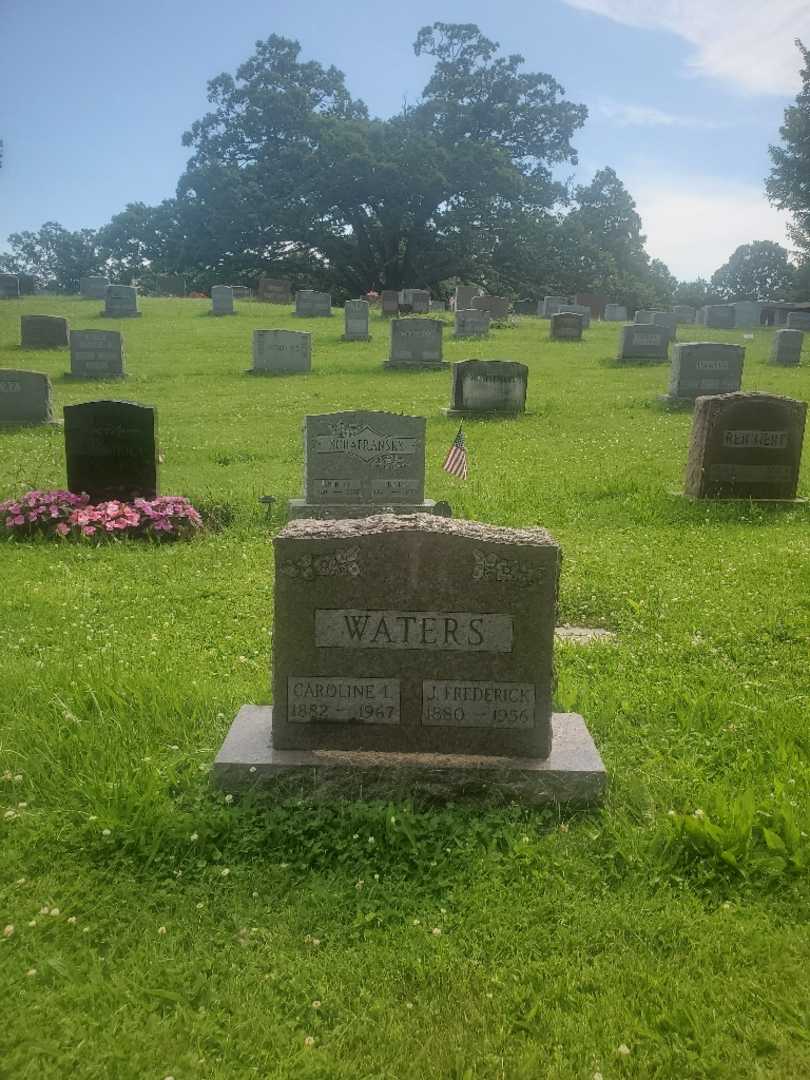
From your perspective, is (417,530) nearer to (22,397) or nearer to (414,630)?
(414,630)

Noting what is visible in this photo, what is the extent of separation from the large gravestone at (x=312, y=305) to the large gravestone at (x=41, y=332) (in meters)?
12.4

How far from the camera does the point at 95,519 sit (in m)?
9.45

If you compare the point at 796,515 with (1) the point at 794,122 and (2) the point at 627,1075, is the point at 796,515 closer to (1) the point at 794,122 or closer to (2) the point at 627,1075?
(2) the point at 627,1075

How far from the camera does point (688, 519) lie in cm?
997

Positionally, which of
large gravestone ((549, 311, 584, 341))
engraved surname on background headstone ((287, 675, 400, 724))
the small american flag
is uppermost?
large gravestone ((549, 311, 584, 341))

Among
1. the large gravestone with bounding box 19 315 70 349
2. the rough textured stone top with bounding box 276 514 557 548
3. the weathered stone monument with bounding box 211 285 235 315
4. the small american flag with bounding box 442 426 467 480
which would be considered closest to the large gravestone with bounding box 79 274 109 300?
the weathered stone monument with bounding box 211 285 235 315

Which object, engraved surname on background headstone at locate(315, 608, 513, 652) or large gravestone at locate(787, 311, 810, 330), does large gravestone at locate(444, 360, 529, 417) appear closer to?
engraved surname on background headstone at locate(315, 608, 513, 652)

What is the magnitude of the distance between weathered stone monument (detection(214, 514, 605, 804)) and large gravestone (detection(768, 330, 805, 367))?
25.2m

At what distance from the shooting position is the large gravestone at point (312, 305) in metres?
36.3

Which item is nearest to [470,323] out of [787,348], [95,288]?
[787,348]

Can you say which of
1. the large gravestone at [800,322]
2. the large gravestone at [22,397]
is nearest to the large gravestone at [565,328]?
the large gravestone at [800,322]

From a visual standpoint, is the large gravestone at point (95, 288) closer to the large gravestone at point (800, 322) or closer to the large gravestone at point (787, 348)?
the large gravestone at point (787, 348)

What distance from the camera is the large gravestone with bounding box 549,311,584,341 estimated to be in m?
32.2

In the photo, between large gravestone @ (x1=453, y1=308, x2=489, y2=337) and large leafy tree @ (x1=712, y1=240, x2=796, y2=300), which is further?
large leafy tree @ (x1=712, y1=240, x2=796, y2=300)
